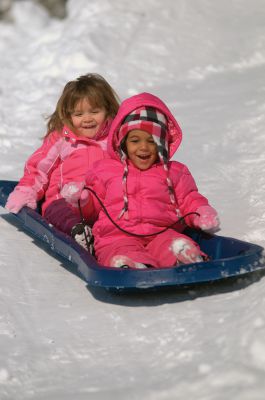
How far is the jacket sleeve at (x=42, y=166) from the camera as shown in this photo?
5.11m

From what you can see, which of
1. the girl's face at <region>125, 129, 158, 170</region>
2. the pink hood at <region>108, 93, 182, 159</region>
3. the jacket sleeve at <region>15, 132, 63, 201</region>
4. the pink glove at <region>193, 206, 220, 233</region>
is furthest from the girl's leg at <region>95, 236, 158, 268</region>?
the jacket sleeve at <region>15, 132, 63, 201</region>

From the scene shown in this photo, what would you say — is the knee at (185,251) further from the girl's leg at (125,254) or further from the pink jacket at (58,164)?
the pink jacket at (58,164)

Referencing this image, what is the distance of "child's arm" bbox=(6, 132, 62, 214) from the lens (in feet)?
16.4

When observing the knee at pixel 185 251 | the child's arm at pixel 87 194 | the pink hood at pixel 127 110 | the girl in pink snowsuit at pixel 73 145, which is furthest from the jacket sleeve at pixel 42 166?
the knee at pixel 185 251

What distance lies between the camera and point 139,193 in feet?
14.1

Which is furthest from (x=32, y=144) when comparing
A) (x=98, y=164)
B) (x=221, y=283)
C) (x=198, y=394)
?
(x=198, y=394)

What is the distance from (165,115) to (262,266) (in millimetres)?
1128

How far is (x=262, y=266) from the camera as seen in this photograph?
385 centimetres

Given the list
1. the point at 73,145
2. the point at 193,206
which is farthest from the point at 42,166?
the point at 193,206

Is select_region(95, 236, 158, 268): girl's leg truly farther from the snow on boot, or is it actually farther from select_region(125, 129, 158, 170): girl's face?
select_region(125, 129, 158, 170): girl's face

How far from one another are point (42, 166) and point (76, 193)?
0.71 metres

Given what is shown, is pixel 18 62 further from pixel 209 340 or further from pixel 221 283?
pixel 209 340

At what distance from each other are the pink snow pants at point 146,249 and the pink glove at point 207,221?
12cm

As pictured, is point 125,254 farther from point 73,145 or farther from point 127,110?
point 73,145
